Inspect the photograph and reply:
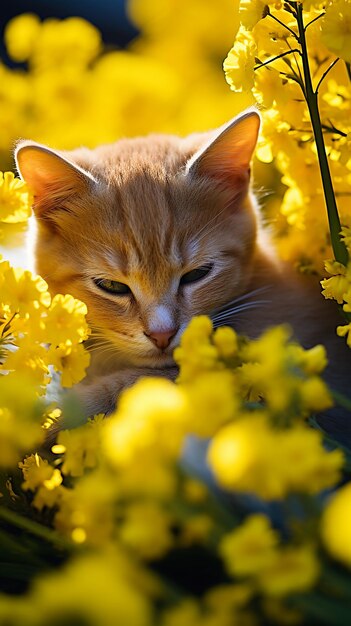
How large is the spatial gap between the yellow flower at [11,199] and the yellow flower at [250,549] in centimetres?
55

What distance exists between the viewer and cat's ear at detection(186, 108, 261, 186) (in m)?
1.24

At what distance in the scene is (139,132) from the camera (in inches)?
84.4

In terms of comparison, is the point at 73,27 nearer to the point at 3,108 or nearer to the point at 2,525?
the point at 3,108

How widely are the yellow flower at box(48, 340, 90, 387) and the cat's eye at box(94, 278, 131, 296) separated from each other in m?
0.37

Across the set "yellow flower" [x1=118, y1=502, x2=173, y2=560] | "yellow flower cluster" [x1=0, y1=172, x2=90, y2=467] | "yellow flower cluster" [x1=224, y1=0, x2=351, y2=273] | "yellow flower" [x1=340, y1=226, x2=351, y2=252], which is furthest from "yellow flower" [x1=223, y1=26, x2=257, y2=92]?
"yellow flower" [x1=118, y1=502, x2=173, y2=560]

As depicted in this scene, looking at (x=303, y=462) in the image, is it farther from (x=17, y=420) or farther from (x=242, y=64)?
(x=242, y=64)

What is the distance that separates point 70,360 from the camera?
90cm

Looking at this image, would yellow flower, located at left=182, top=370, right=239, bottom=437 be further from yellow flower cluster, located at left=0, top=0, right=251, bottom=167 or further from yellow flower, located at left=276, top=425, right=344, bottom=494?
yellow flower cluster, located at left=0, top=0, right=251, bottom=167

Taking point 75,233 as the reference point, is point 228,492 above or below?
below

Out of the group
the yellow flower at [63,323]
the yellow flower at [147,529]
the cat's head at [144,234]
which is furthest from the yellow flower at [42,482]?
the cat's head at [144,234]

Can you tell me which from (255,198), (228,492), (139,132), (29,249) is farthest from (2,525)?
(139,132)

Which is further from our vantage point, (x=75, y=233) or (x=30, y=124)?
(x=30, y=124)

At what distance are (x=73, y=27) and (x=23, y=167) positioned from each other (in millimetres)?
837

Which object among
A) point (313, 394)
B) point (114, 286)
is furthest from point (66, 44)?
point (313, 394)
